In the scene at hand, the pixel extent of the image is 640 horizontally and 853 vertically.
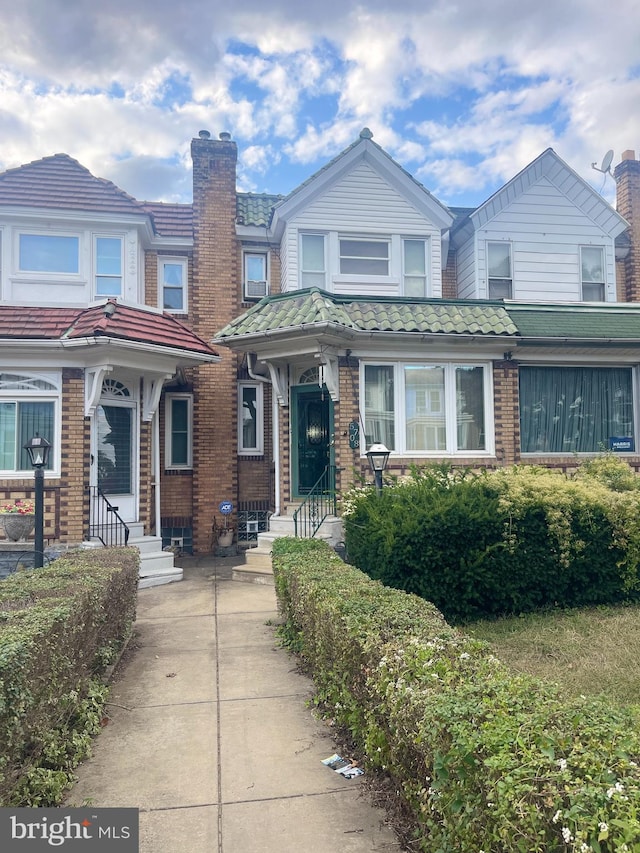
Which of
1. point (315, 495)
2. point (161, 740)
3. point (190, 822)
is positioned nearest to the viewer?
point (190, 822)

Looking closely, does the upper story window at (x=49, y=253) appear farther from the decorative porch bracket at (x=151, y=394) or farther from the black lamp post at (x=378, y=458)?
the black lamp post at (x=378, y=458)

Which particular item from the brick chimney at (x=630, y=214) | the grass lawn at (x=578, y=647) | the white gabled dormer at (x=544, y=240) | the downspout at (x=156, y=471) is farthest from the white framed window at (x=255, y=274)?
the grass lawn at (x=578, y=647)

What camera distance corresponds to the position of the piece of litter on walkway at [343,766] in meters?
3.62

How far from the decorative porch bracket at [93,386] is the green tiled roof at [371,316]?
2.08 meters

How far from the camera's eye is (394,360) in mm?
10820

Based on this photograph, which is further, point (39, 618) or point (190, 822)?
point (39, 618)

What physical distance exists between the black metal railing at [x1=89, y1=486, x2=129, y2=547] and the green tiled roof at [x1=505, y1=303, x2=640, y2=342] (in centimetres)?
804

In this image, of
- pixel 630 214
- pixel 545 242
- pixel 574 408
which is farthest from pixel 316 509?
pixel 630 214

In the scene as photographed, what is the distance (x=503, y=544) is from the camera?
691cm

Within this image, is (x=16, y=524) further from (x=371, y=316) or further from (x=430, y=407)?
(x=430, y=407)

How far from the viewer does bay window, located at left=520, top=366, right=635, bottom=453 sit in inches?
448

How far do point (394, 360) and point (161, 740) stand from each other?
791cm

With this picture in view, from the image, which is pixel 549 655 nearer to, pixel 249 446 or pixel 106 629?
pixel 106 629

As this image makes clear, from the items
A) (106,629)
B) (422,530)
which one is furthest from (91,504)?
(422,530)
